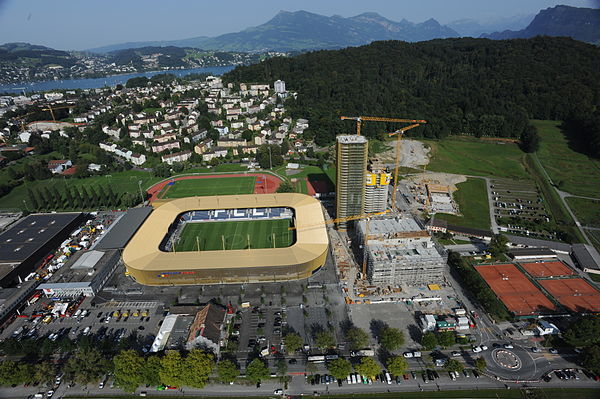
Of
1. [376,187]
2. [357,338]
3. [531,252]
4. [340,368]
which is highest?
[376,187]

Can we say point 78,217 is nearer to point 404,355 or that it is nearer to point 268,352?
point 268,352

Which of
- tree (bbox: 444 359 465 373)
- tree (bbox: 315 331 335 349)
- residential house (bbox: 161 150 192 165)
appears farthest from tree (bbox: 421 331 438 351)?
residential house (bbox: 161 150 192 165)

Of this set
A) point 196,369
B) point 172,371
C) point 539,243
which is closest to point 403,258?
point 539,243

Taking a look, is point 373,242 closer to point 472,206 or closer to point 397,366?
point 397,366

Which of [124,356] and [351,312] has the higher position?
[124,356]

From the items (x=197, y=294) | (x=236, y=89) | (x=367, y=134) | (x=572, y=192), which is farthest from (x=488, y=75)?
(x=197, y=294)

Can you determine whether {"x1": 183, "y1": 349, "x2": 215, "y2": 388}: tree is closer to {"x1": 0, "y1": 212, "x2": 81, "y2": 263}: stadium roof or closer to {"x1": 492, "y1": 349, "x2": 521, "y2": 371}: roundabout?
{"x1": 492, "y1": 349, "x2": 521, "y2": 371}: roundabout
